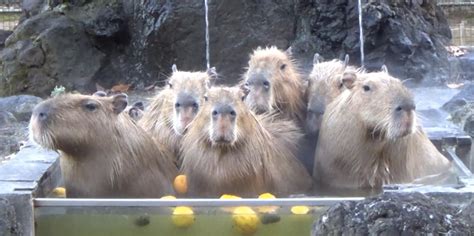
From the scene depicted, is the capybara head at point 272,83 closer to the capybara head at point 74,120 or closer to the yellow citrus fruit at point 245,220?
the capybara head at point 74,120

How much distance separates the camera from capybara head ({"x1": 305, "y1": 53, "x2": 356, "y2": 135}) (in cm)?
624

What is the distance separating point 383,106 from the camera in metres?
5.56

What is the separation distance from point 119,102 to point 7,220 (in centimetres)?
120

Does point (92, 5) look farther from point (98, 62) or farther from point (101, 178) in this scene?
point (101, 178)

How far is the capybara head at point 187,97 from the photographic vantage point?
19.5ft

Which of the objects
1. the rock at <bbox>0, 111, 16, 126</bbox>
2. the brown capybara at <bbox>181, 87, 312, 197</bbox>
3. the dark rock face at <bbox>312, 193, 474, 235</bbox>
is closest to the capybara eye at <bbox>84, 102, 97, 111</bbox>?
the brown capybara at <bbox>181, 87, 312, 197</bbox>

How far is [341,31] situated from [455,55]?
1566 millimetres

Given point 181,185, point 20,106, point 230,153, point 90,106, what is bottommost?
point 181,185

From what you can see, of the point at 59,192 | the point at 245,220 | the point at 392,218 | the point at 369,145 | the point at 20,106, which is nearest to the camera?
the point at 392,218

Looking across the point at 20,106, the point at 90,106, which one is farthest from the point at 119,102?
the point at 20,106

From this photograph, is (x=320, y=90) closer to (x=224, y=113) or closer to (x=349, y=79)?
(x=349, y=79)

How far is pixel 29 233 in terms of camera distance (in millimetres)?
5266

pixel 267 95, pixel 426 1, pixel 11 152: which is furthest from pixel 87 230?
pixel 426 1

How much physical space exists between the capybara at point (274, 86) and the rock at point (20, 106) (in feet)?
8.16
